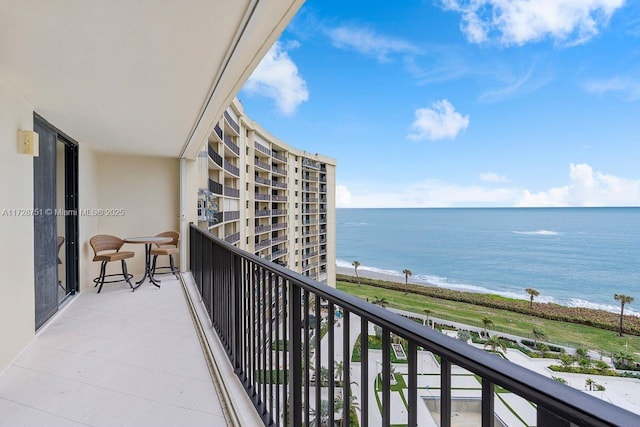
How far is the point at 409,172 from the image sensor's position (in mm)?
41062

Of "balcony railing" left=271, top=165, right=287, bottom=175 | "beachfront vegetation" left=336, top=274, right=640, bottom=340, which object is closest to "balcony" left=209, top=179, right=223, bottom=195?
"balcony railing" left=271, top=165, right=287, bottom=175

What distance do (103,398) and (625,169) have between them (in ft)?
135

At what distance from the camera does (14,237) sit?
234 centimetres

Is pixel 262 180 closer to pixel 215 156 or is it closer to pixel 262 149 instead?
pixel 262 149

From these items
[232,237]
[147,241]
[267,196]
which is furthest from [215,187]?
[267,196]

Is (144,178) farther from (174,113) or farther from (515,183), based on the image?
(515,183)

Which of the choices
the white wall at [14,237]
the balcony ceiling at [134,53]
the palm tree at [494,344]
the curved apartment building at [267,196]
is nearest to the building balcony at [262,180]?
the curved apartment building at [267,196]

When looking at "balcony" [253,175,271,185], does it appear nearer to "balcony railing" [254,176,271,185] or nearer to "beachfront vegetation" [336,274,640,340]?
"balcony railing" [254,176,271,185]

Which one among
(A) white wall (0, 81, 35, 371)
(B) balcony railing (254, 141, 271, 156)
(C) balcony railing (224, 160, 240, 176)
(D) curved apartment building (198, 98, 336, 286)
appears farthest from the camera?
(B) balcony railing (254, 141, 271, 156)

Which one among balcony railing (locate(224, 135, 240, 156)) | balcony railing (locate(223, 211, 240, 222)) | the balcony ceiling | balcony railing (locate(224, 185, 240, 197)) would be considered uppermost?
balcony railing (locate(224, 135, 240, 156))

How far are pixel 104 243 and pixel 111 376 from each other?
10.2 feet

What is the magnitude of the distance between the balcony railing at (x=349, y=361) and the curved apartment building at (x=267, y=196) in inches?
176

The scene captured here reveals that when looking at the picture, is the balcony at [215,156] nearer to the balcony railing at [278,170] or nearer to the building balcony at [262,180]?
the building balcony at [262,180]

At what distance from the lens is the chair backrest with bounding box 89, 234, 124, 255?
4418mm
